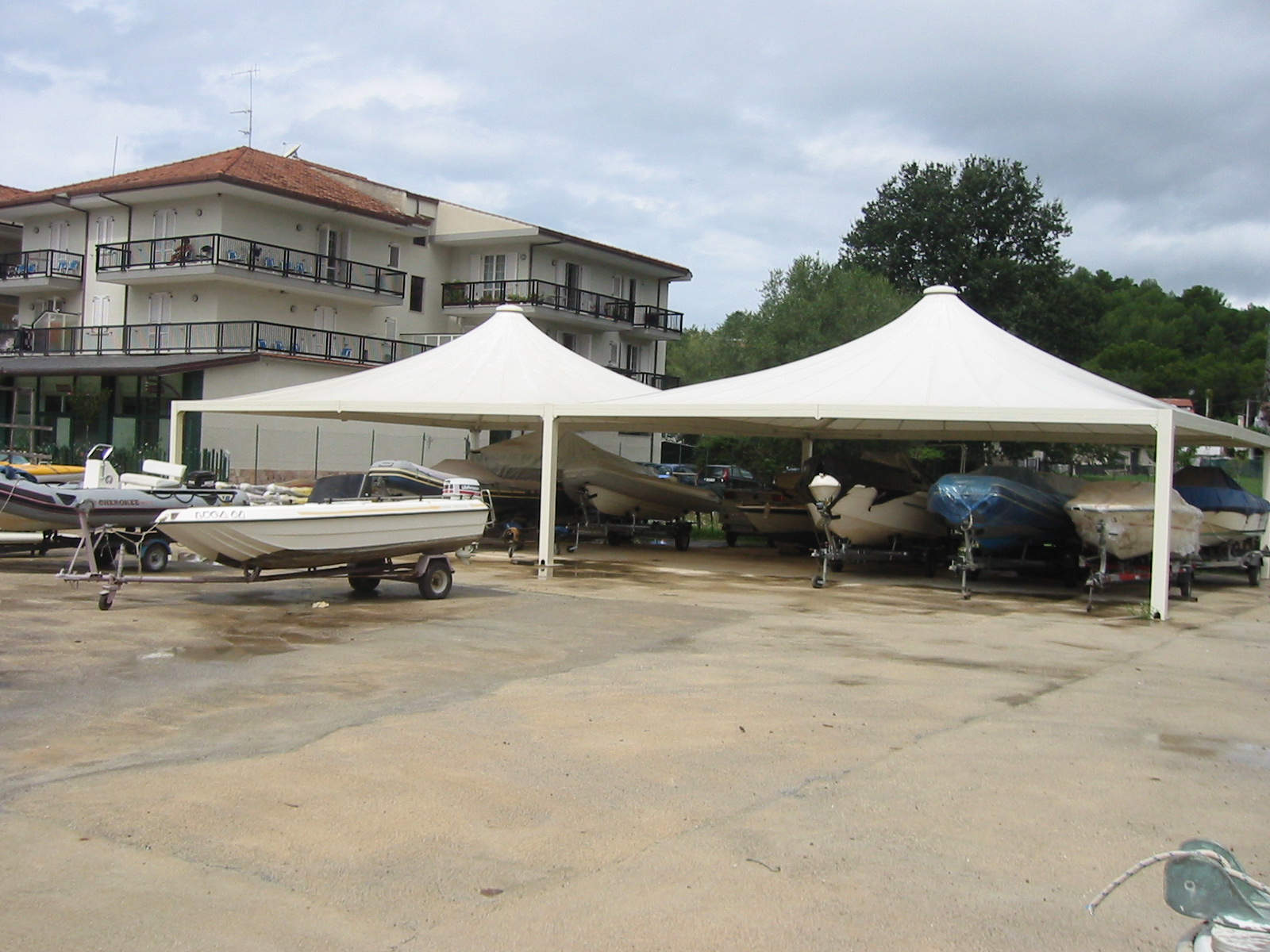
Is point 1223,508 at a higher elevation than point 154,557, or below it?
higher

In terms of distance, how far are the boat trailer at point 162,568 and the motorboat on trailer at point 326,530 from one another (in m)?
0.14

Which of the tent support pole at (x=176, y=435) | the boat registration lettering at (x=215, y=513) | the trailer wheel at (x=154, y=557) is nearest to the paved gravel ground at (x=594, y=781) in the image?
the boat registration lettering at (x=215, y=513)

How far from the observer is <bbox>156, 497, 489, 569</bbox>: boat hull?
38.2 feet

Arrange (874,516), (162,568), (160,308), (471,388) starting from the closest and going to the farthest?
(162,568) → (874,516) → (471,388) → (160,308)

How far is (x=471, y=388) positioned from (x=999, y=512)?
878 centimetres

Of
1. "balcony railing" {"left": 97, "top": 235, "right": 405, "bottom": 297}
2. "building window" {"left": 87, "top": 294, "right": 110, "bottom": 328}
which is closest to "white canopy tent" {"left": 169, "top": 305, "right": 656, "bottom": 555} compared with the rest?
"balcony railing" {"left": 97, "top": 235, "right": 405, "bottom": 297}

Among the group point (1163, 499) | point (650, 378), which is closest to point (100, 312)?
point (650, 378)

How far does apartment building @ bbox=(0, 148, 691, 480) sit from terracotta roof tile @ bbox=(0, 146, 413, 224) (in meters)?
0.10

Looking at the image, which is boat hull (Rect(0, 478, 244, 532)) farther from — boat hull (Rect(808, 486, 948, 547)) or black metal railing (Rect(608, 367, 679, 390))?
black metal railing (Rect(608, 367, 679, 390))

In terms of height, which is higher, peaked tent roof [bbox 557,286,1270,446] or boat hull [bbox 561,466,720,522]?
peaked tent roof [bbox 557,286,1270,446]

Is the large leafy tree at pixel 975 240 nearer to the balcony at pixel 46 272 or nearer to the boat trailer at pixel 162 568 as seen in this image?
the balcony at pixel 46 272

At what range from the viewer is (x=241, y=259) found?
3475 cm

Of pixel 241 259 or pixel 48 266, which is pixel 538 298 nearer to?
pixel 241 259

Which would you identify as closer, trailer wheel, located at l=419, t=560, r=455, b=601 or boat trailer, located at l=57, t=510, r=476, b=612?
boat trailer, located at l=57, t=510, r=476, b=612
